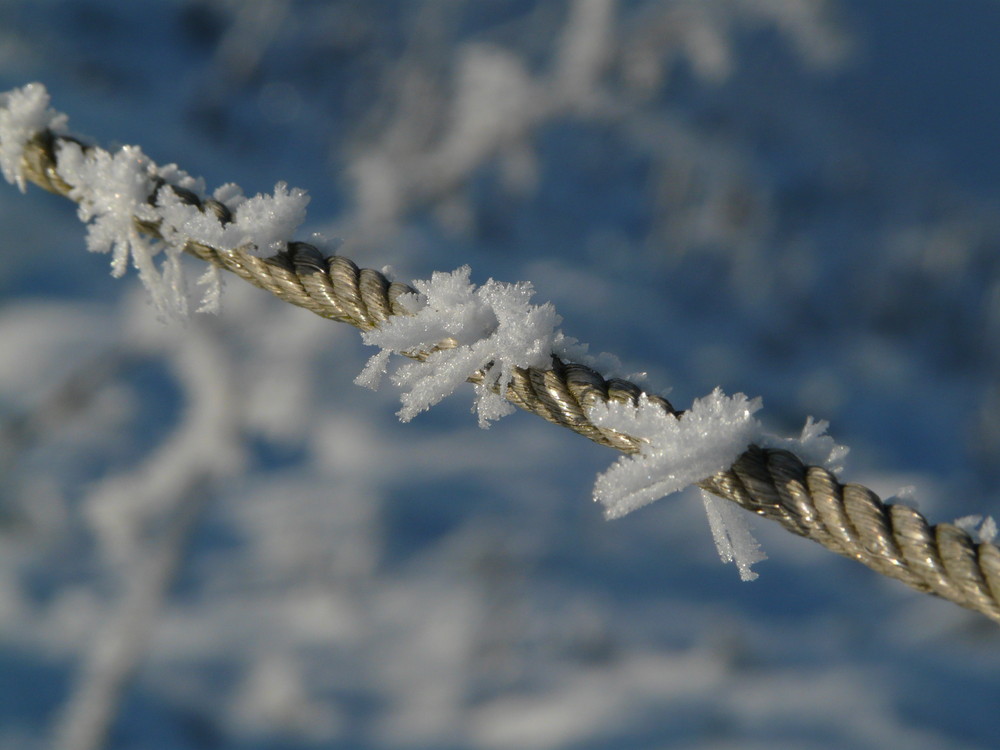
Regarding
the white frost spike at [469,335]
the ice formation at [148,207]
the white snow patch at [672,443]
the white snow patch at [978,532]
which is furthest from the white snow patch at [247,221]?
the white snow patch at [978,532]

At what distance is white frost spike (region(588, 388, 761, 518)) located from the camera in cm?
42

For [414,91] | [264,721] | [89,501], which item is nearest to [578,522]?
[264,721]

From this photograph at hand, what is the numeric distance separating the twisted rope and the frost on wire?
0.04ft

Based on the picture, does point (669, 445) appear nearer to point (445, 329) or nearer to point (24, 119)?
point (445, 329)

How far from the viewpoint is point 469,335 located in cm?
47

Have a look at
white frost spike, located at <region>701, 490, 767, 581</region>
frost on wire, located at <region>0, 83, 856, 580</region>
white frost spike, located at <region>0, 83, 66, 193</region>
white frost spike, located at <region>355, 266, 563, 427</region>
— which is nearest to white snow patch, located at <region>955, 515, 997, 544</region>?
frost on wire, located at <region>0, 83, 856, 580</region>

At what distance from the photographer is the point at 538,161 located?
3783 mm

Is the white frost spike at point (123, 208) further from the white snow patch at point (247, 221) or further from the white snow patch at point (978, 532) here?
the white snow patch at point (978, 532)

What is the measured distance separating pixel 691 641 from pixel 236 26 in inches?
143

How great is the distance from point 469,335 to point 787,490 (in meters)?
0.22

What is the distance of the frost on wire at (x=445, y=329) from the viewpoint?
433mm

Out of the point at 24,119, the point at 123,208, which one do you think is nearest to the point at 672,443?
the point at 123,208

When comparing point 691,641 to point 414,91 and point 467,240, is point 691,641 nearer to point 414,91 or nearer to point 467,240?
point 467,240

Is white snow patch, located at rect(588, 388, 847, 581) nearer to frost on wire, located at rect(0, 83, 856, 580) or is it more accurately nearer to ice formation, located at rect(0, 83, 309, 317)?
frost on wire, located at rect(0, 83, 856, 580)
